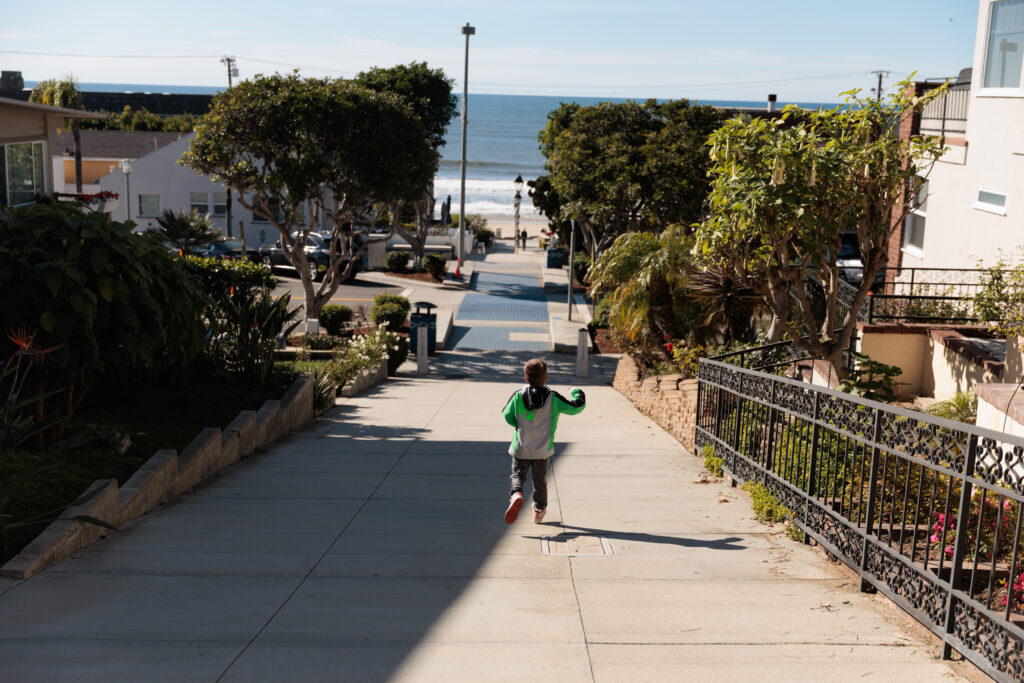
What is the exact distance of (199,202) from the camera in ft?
148

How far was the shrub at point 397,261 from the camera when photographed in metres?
42.4

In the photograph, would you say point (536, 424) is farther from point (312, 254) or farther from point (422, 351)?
point (312, 254)

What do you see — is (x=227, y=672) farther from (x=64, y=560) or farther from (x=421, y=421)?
(x=421, y=421)

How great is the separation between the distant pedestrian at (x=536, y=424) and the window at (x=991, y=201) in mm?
10674

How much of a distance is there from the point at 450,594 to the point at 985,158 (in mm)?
13457

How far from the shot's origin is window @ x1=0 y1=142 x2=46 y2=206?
1897cm

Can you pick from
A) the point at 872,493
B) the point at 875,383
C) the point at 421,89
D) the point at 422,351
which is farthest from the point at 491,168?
the point at 872,493

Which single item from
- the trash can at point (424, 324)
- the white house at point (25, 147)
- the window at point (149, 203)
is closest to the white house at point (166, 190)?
the window at point (149, 203)

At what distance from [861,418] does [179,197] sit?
4340 cm

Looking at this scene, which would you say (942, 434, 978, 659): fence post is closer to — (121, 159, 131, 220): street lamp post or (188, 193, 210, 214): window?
(121, 159, 131, 220): street lamp post

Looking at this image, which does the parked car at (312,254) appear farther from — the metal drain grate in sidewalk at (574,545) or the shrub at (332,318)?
the metal drain grate in sidewalk at (574,545)


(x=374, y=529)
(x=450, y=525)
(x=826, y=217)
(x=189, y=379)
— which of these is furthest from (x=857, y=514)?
(x=189, y=379)

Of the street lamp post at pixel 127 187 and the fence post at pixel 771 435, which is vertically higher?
the street lamp post at pixel 127 187

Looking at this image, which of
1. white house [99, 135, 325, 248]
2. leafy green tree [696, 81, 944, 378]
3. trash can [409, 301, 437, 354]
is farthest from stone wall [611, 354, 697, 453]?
white house [99, 135, 325, 248]
